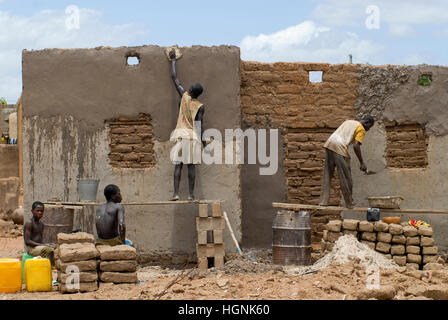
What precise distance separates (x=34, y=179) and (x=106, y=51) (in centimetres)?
215

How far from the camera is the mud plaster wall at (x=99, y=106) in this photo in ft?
32.1

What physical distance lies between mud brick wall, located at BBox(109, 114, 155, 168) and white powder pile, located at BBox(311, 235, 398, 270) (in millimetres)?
2941

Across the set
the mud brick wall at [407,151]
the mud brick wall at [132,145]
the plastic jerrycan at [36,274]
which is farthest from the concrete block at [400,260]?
the plastic jerrycan at [36,274]

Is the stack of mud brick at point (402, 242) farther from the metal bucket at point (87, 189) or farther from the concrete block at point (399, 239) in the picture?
the metal bucket at point (87, 189)

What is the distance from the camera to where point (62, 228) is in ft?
30.6

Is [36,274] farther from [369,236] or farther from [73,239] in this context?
[369,236]

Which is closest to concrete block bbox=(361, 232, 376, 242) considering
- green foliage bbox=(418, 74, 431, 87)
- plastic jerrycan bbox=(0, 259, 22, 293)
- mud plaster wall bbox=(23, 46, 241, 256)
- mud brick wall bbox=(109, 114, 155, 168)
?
mud plaster wall bbox=(23, 46, 241, 256)

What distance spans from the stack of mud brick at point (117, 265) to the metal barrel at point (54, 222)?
1.89 metres

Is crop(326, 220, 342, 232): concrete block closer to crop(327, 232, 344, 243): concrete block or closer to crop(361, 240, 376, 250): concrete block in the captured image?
crop(327, 232, 344, 243): concrete block

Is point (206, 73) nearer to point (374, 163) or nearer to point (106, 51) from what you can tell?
point (106, 51)

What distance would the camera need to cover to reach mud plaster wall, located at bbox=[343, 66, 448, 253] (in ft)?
33.9
